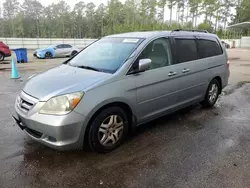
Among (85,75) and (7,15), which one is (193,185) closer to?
(85,75)

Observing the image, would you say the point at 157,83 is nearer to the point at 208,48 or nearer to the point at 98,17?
the point at 208,48

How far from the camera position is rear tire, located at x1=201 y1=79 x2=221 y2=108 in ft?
16.6

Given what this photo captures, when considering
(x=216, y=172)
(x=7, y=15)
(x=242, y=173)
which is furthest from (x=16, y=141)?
(x=7, y=15)

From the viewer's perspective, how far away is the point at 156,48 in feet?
12.6

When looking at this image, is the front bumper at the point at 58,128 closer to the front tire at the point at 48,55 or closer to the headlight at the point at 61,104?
the headlight at the point at 61,104

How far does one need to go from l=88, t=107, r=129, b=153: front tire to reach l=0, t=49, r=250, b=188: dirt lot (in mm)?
130

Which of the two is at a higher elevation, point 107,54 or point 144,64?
point 107,54

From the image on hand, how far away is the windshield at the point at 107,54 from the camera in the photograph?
348 centimetres

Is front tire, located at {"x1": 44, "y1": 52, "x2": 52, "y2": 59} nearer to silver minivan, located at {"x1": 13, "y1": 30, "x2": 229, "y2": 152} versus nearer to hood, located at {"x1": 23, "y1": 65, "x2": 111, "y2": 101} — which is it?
silver minivan, located at {"x1": 13, "y1": 30, "x2": 229, "y2": 152}

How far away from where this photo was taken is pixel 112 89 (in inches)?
121

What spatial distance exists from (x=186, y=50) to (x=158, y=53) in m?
0.76

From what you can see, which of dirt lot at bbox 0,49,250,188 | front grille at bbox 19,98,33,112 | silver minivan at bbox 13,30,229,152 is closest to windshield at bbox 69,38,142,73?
silver minivan at bbox 13,30,229,152

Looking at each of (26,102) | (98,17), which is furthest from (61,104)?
(98,17)

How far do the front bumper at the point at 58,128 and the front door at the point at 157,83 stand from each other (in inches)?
40.7
